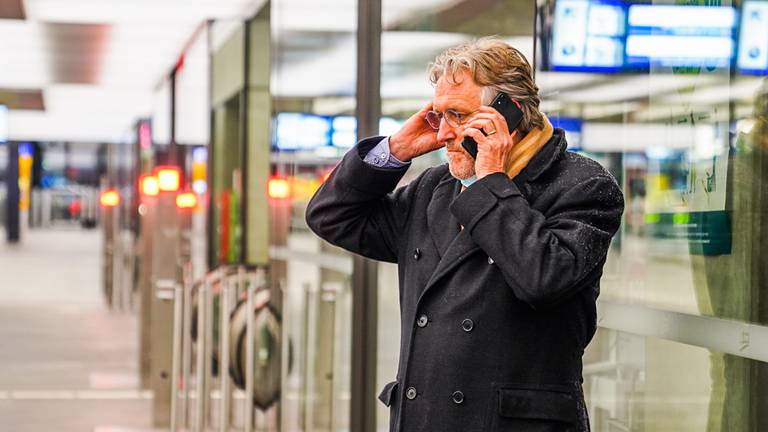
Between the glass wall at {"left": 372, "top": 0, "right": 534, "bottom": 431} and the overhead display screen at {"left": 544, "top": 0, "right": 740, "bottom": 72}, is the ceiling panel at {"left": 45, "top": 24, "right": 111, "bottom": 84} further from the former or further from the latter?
the overhead display screen at {"left": 544, "top": 0, "right": 740, "bottom": 72}

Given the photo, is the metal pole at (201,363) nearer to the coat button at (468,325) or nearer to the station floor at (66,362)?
the station floor at (66,362)

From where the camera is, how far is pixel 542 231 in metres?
2.38

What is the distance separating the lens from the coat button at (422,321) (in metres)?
2.59

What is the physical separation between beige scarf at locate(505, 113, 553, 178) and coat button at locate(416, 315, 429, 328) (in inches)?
12.3

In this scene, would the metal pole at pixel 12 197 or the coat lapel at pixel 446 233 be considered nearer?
the coat lapel at pixel 446 233

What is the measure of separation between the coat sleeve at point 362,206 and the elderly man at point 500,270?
24 cm

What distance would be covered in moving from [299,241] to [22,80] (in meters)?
10.5

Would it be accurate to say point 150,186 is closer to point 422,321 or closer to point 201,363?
point 201,363

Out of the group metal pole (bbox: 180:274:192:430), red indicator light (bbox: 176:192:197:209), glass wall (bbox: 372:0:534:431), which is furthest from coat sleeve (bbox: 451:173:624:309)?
red indicator light (bbox: 176:192:197:209)

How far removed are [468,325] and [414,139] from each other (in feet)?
1.57

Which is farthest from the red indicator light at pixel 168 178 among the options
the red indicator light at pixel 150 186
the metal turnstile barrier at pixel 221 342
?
the metal turnstile barrier at pixel 221 342

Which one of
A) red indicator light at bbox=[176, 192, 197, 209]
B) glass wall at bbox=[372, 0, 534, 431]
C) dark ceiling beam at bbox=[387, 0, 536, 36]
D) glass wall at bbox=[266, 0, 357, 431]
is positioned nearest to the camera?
dark ceiling beam at bbox=[387, 0, 536, 36]

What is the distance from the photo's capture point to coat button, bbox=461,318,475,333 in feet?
8.24

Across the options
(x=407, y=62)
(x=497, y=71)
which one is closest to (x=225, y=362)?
(x=407, y=62)
